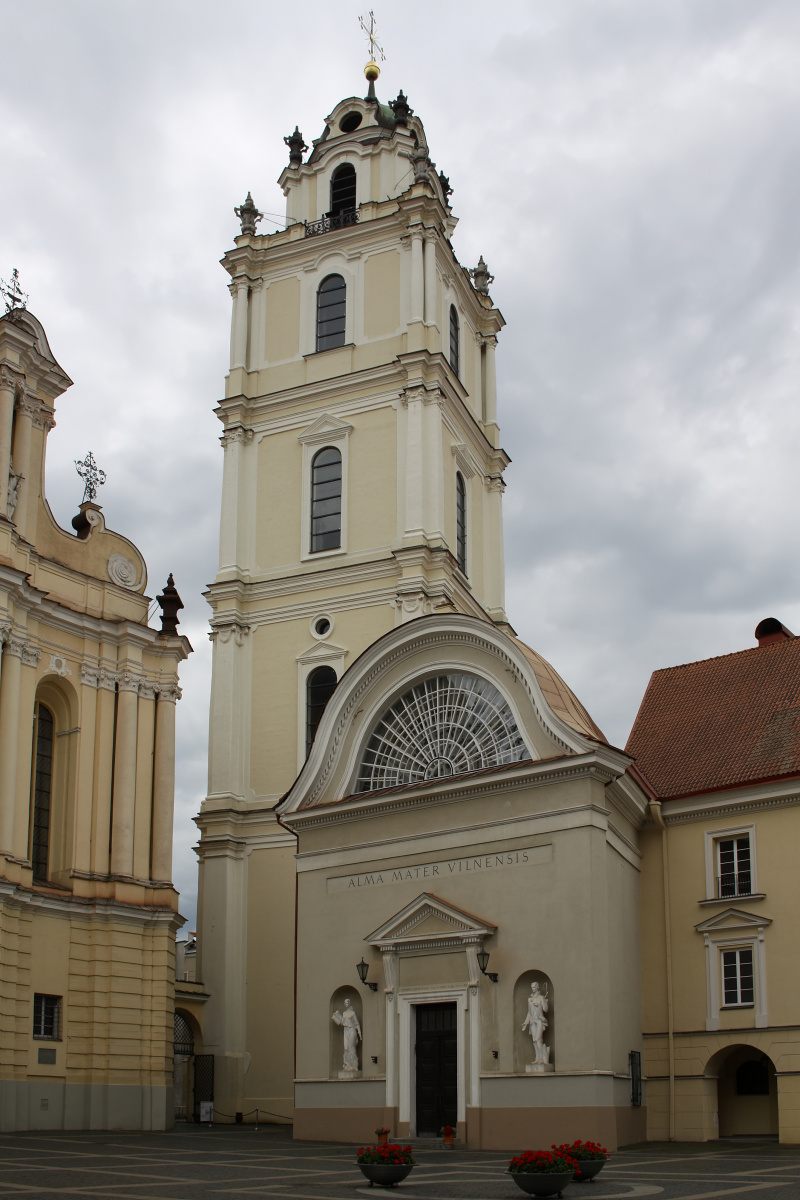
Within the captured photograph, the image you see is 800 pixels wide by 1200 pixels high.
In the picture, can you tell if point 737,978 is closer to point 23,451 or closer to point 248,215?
point 23,451

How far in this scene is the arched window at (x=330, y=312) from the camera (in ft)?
136

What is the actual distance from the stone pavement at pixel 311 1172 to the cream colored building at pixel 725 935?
1267 mm

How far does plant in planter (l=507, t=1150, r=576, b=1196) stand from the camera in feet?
48.4

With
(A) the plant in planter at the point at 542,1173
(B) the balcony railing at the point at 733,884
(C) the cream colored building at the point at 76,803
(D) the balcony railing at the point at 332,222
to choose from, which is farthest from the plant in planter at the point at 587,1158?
(D) the balcony railing at the point at 332,222

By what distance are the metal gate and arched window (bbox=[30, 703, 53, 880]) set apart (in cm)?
A: 732

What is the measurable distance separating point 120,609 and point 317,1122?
46.3 ft

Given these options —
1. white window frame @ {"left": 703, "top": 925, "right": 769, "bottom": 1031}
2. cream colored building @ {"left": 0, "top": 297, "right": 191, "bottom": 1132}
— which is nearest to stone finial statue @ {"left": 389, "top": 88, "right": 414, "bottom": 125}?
cream colored building @ {"left": 0, "top": 297, "right": 191, "bottom": 1132}

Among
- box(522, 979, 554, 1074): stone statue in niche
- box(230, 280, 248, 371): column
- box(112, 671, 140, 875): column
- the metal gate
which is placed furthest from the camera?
box(230, 280, 248, 371): column

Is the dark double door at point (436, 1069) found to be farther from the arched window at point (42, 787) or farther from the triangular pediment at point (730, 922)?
the arched window at point (42, 787)

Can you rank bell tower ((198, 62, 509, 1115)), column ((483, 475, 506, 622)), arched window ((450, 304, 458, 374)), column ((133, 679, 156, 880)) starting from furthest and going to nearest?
arched window ((450, 304, 458, 374))
column ((483, 475, 506, 622))
bell tower ((198, 62, 509, 1115))
column ((133, 679, 156, 880))

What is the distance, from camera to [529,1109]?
2339cm

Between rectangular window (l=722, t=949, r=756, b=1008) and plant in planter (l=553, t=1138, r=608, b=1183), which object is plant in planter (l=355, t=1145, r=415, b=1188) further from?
rectangular window (l=722, t=949, r=756, b=1008)

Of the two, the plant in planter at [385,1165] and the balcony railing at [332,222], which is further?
the balcony railing at [332,222]

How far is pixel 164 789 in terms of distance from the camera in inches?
1326
